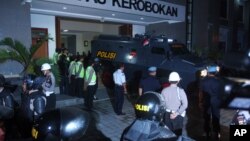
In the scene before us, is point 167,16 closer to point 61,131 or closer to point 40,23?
point 40,23

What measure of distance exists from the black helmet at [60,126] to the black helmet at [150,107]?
93 centimetres

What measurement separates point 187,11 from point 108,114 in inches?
483

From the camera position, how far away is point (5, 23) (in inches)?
434

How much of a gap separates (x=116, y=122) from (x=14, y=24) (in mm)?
6345

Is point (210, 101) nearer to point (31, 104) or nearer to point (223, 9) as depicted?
point (31, 104)

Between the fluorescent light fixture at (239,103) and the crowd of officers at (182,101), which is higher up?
the fluorescent light fixture at (239,103)

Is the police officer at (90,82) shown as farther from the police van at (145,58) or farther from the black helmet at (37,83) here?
the black helmet at (37,83)

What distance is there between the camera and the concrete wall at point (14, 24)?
10922 millimetres

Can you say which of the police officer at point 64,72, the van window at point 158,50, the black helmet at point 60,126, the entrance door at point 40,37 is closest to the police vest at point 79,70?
the police officer at point 64,72

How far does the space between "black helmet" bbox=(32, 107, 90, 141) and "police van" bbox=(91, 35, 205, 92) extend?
813cm

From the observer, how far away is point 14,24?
11.3 metres

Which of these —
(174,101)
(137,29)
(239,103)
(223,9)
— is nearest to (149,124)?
(239,103)

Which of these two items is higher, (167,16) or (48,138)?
(167,16)

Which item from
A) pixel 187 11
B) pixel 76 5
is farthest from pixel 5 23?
pixel 187 11
